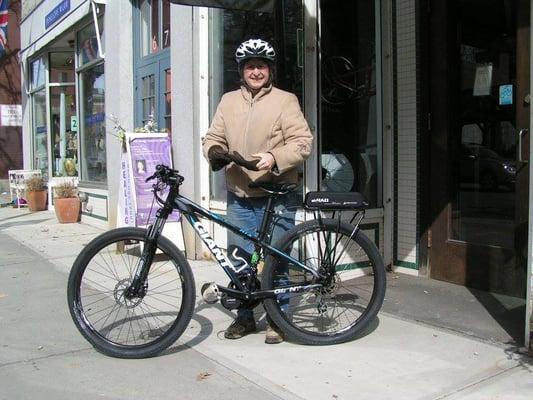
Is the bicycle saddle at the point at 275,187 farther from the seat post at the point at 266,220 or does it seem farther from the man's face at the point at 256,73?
the man's face at the point at 256,73

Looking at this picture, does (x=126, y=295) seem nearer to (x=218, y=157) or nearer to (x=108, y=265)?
(x=108, y=265)

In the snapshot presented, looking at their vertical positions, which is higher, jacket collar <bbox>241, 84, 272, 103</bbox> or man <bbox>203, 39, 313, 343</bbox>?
jacket collar <bbox>241, 84, 272, 103</bbox>

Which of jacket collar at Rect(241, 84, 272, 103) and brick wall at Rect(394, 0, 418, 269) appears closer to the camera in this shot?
jacket collar at Rect(241, 84, 272, 103)

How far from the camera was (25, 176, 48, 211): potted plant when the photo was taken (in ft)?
40.9

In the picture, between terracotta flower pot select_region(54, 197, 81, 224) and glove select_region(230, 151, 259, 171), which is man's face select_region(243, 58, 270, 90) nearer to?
glove select_region(230, 151, 259, 171)

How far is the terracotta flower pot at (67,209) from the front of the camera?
10.4 m

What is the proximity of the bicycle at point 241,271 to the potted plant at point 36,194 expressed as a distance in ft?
30.0

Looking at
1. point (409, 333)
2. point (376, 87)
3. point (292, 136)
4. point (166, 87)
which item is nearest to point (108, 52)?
point (166, 87)

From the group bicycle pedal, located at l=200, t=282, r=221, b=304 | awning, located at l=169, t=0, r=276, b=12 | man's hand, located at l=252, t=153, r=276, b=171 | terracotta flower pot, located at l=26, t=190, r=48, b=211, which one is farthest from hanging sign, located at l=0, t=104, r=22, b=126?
man's hand, located at l=252, t=153, r=276, b=171

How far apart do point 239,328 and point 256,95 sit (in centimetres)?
157

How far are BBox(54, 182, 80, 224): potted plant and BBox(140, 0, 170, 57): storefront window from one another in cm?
341

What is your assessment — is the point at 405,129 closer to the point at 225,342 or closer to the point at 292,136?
the point at 292,136

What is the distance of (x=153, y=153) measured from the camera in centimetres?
688

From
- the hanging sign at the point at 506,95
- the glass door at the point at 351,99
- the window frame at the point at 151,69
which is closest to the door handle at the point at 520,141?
the hanging sign at the point at 506,95
